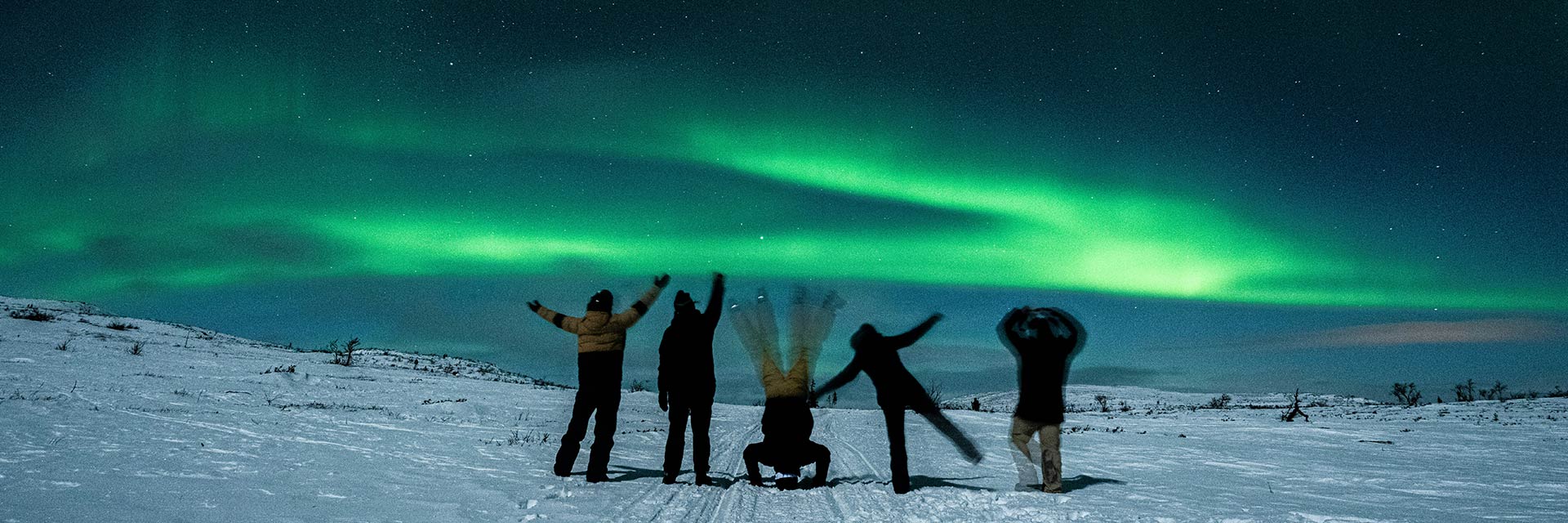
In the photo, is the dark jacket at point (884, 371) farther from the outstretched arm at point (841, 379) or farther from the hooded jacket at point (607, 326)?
the hooded jacket at point (607, 326)

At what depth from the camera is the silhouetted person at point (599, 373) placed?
7.25 m

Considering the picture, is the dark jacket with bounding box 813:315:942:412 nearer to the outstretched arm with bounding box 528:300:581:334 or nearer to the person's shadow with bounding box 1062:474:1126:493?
the person's shadow with bounding box 1062:474:1126:493

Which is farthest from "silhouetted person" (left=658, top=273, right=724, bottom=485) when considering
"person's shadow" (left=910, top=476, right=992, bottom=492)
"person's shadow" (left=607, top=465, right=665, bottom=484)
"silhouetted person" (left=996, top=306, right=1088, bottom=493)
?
"silhouetted person" (left=996, top=306, right=1088, bottom=493)

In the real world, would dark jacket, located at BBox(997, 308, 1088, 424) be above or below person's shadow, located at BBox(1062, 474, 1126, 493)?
above

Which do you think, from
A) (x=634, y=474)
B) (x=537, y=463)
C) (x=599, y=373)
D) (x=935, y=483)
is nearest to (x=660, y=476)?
(x=634, y=474)

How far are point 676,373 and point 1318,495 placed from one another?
263 inches

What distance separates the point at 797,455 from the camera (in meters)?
7.21

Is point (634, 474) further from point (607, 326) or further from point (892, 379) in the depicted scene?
point (892, 379)

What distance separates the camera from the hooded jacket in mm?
7199

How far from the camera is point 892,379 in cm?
716

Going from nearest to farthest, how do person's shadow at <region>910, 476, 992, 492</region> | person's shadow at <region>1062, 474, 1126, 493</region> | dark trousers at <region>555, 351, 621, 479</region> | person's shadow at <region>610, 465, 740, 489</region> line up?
dark trousers at <region>555, 351, 621, 479</region> → person's shadow at <region>610, 465, 740, 489</region> → person's shadow at <region>910, 476, 992, 492</region> → person's shadow at <region>1062, 474, 1126, 493</region>

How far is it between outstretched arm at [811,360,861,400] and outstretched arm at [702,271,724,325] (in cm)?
129

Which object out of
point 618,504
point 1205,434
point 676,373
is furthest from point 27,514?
point 1205,434

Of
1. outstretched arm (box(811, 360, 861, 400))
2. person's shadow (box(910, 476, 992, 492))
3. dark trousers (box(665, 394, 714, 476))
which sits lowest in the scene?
person's shadow (box(910, 476, 992, 492))
